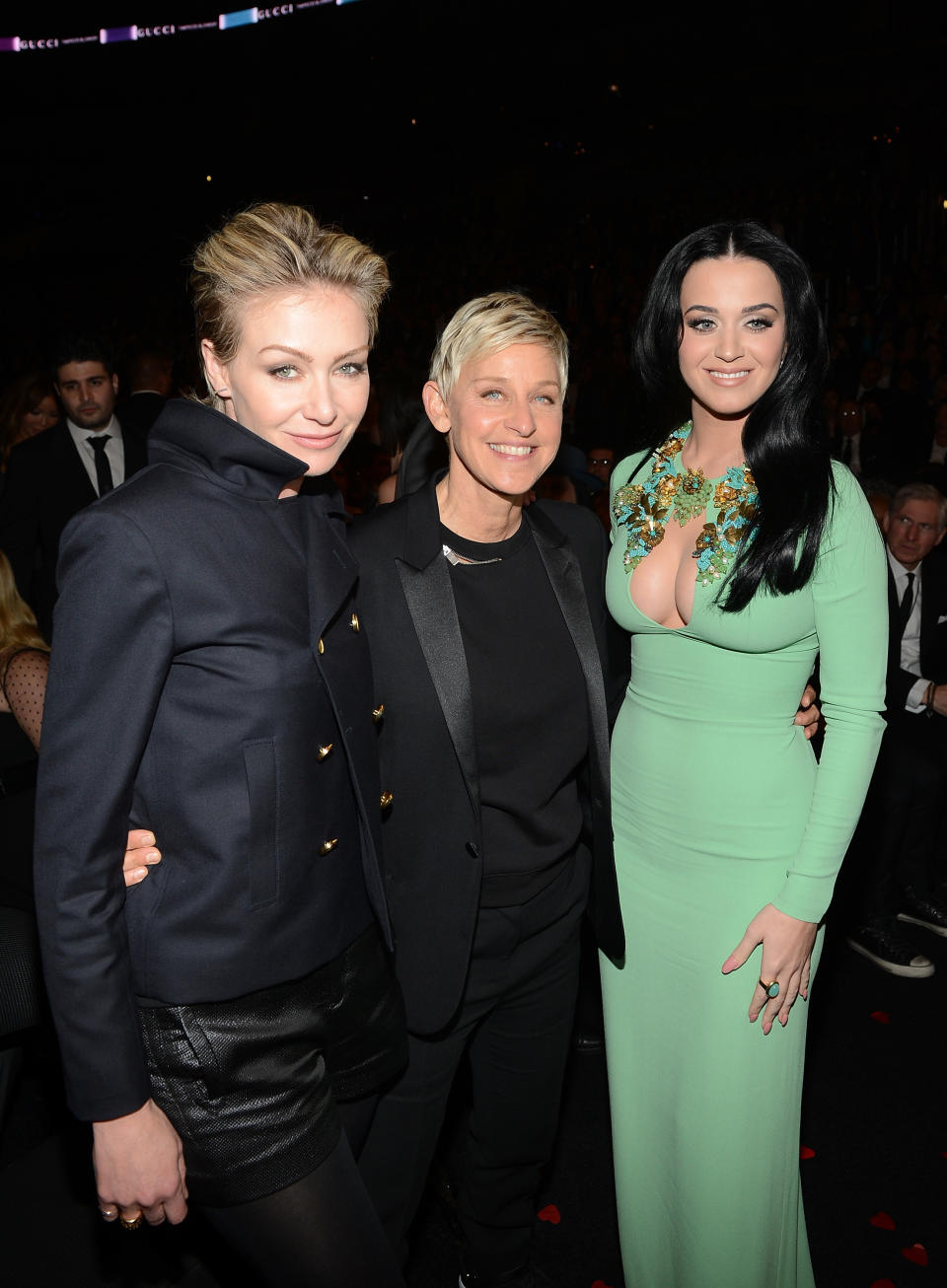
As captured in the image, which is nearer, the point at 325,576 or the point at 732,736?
the point at 325,576

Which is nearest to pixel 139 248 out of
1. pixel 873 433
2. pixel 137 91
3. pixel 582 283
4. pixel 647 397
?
pixel 137 91

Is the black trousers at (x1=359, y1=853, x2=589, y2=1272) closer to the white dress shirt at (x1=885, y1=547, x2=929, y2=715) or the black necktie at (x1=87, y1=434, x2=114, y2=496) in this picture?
the white dress shirt at (x1=885, y1=547, x2=929, y2=715)

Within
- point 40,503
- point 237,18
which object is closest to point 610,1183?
point 40,503

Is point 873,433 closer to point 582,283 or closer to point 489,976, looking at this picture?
point 582,283

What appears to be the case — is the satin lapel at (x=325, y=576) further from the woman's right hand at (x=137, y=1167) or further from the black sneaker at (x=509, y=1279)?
the black sneaker at (x=509, y=1279)

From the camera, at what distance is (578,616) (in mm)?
1966

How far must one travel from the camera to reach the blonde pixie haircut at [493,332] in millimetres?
1875

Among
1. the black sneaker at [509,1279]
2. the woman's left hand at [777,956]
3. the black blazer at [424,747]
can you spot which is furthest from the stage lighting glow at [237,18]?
the black sneaker at [509,1279]

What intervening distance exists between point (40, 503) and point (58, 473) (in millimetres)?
141

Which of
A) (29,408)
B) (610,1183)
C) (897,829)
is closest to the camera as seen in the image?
(610,1183)

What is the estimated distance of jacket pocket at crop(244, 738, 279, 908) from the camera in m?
1.32

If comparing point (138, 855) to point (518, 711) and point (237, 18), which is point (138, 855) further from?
point (237, 18)

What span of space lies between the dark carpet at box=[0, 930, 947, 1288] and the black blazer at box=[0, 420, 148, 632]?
1.91m

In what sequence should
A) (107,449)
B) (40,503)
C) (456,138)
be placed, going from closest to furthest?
(40,503)
(107,449)
(456,138)
